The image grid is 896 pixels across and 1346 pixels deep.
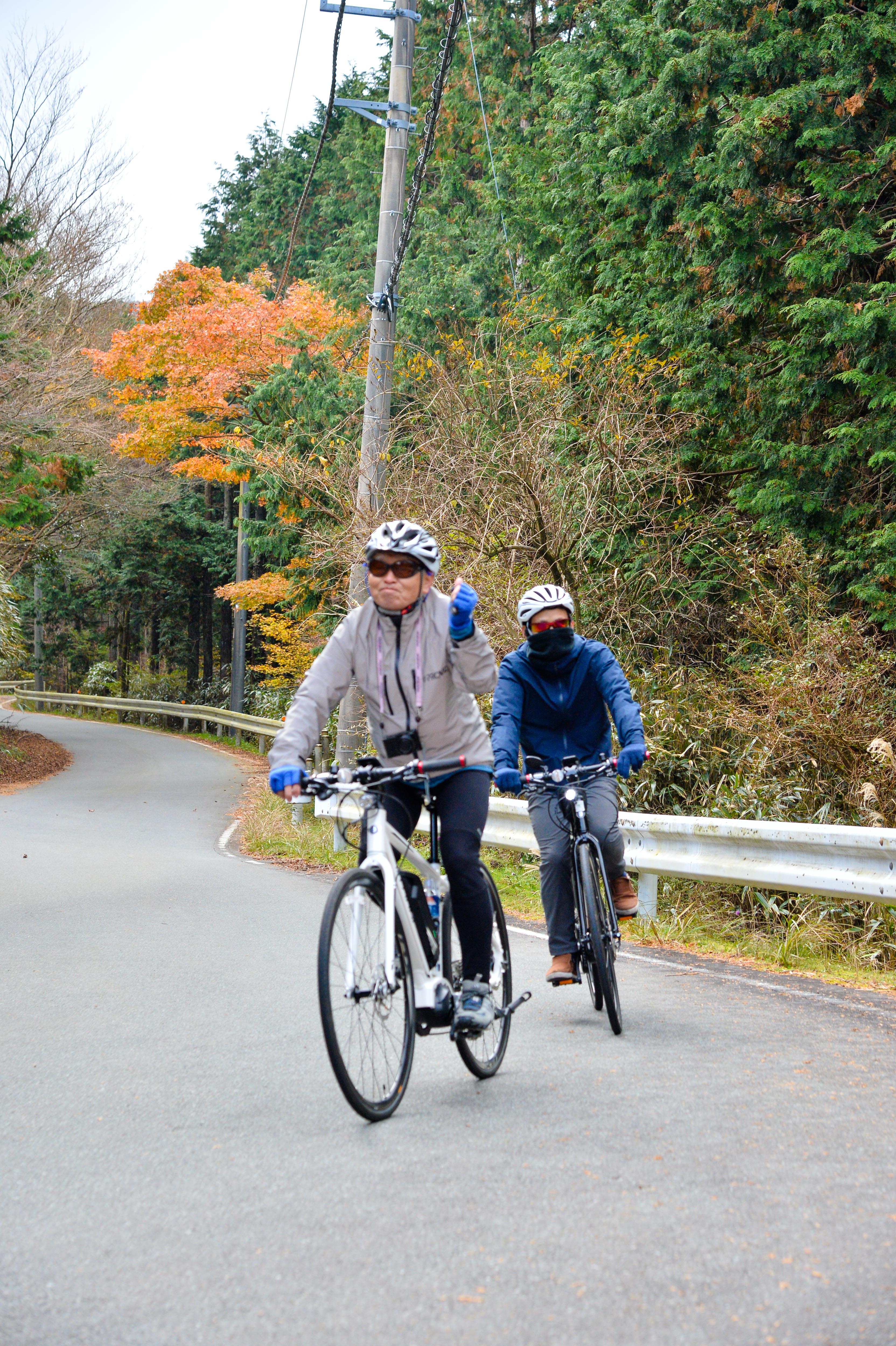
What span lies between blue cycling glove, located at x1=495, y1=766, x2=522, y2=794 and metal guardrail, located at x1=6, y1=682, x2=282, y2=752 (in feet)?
68.7

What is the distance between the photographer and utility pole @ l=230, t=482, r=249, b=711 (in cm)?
3216

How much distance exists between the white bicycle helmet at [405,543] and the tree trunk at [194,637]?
40460 millimetres

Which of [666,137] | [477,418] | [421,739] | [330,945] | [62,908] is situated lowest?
[62,908]

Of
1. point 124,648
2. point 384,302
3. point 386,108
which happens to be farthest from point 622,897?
point 124,648

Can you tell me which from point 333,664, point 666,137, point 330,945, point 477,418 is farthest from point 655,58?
point 330,945

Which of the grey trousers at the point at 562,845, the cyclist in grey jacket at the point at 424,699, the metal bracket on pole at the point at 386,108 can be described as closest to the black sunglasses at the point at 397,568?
the cyclist in grey jacket at the point at 424,699

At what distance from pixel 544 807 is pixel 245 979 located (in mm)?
2199

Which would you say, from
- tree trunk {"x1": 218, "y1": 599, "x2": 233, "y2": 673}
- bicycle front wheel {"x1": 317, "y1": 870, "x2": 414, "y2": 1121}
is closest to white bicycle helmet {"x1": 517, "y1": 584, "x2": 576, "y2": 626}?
bicycle front wheel {"x1": 317, "y1": 870, "x2": 414, "y2": 1121}

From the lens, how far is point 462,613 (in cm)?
451

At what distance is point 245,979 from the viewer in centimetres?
711

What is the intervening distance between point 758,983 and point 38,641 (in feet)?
152

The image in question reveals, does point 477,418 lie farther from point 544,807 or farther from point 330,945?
point 330,945

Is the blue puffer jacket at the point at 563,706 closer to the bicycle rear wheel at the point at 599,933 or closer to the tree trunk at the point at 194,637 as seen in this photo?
the bicycle rear wheel at the point at 599,933

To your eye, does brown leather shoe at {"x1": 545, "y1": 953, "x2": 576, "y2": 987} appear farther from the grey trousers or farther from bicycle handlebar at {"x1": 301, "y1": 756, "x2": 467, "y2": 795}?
bicycle handlebar at {"x1": 301, "y1": 756, "x2": 467, "y2": 795}
